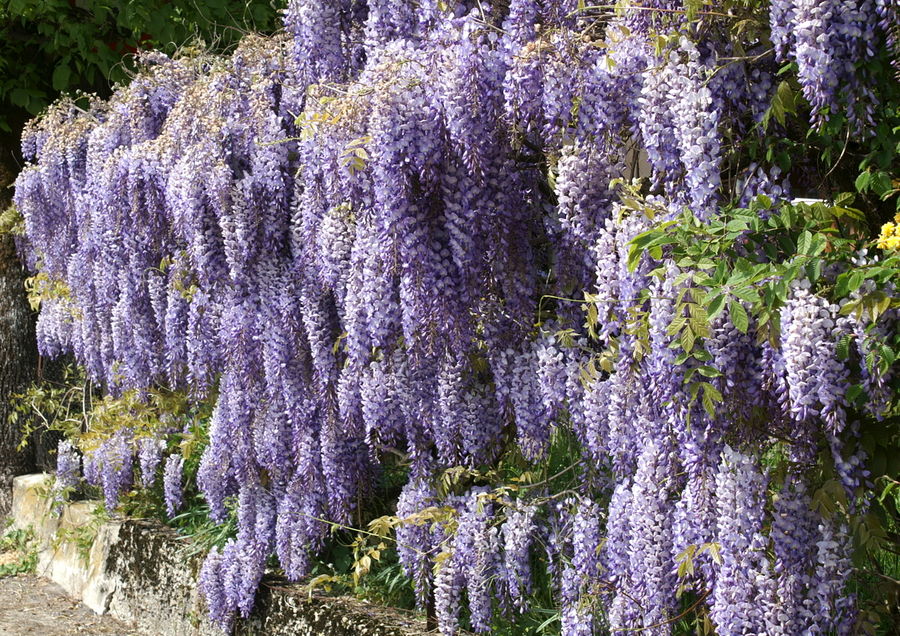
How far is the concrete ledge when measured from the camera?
425 centimetres

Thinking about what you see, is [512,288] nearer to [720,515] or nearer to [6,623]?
[720,515]

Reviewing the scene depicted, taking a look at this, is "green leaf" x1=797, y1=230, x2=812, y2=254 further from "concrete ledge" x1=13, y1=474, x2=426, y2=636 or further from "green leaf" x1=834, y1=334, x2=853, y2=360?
"concrete ledge" x1=13, y1=474, x2=426, y2=636

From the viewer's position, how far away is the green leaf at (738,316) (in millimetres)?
2309

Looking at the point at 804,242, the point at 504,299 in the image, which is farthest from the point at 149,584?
the point at 804,242

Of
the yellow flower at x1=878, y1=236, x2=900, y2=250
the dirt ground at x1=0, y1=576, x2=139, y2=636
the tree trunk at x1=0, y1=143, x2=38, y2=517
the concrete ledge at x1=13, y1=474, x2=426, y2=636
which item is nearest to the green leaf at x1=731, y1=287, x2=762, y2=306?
the yellow flower at x1=878, y1=236, x2=900, y2=250

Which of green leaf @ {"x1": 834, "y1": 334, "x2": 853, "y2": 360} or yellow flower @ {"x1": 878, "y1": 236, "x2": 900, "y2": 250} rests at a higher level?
yellow flower @ {"x1": 878, "y1": 236, "x2": 900, "y2": 250}

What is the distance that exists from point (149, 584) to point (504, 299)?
3.19m

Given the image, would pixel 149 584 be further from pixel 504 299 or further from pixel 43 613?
pixel 504 299

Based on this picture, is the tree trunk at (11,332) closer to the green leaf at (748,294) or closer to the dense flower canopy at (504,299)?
the dense flower canopy at (504,299)

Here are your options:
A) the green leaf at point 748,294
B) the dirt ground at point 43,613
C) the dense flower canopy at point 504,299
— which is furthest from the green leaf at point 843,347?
the dirt ground at point 43,613

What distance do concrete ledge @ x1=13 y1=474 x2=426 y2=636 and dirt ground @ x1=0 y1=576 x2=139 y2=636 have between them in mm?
63

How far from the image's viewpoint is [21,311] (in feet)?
23.3

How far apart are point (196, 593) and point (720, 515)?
3.28 m

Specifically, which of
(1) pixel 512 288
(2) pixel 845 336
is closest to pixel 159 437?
(1) pixel 512 288
